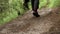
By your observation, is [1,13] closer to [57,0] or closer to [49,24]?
[57,0]

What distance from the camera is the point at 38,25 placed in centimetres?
590

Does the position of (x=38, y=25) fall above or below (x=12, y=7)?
above

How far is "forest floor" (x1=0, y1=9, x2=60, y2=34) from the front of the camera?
5.42 m

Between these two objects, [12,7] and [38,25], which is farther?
[12,7]

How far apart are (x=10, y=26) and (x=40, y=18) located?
100cm

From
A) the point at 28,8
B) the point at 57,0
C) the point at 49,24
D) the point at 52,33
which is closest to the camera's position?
the point at 52,33

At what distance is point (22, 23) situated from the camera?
21.4 ft

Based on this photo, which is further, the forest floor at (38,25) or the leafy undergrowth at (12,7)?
the leafy undergrowth at (12,7)

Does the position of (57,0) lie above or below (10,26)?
above

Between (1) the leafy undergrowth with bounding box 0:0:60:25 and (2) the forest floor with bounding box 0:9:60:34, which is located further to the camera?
(1) the leafy undergrowth with bounding box 0:0:60:25

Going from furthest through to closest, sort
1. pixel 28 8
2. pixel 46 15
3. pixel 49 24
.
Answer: pixel 28 8
pixel 46 15
pixel 49 24

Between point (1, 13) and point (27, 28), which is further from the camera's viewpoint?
point (1, 13)

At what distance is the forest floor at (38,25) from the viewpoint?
542cm

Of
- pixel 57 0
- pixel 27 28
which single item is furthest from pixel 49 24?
pixel 57 0
